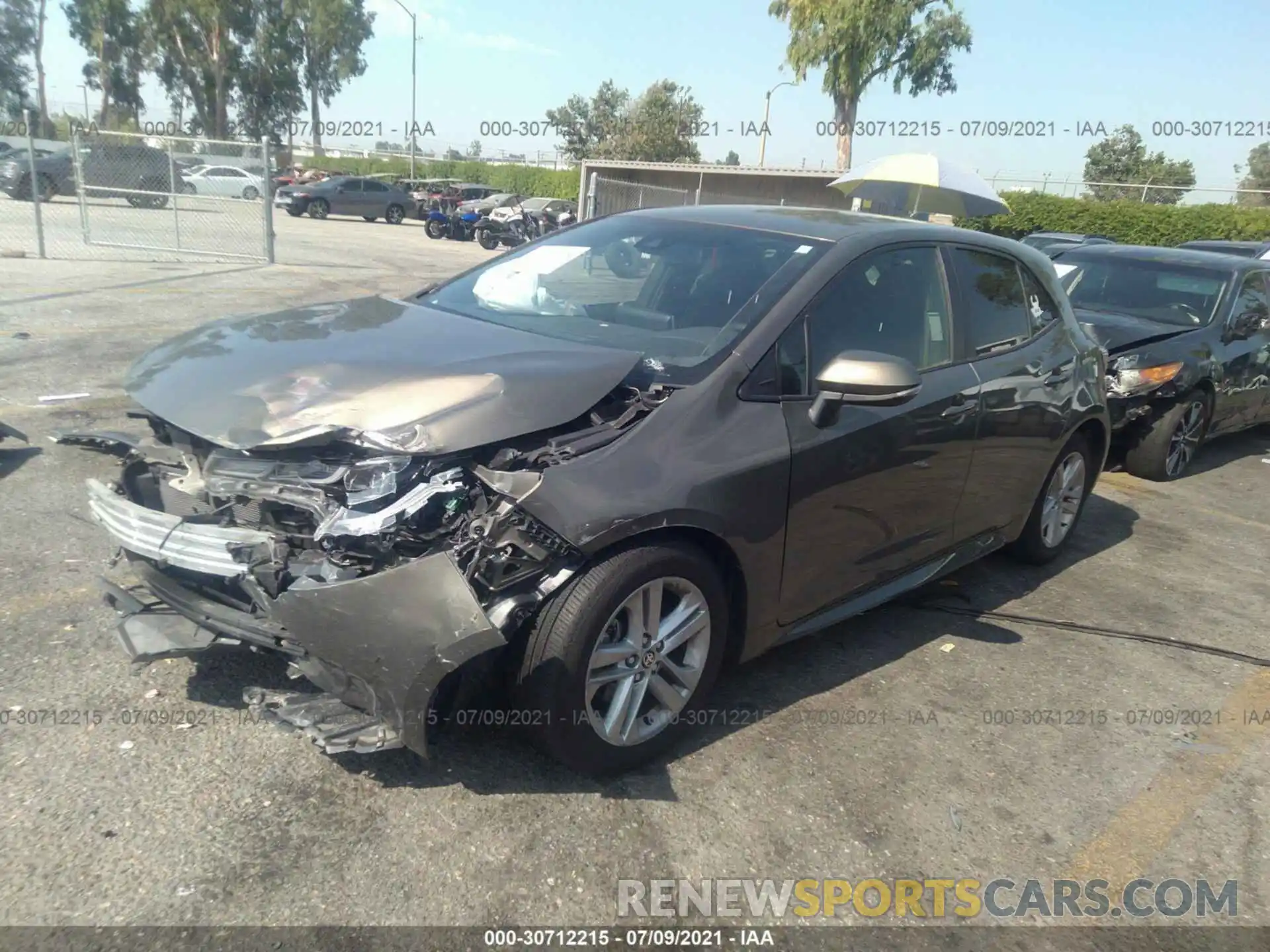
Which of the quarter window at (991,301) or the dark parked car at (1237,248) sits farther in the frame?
the dark parked car at (1237,248)

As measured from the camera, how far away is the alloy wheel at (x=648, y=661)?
282 centimetres

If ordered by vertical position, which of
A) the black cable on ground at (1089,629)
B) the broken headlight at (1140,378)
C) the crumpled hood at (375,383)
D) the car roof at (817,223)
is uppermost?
the car roof at (817,223)

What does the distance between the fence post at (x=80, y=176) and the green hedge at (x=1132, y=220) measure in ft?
65.3

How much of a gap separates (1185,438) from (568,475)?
6.70 m

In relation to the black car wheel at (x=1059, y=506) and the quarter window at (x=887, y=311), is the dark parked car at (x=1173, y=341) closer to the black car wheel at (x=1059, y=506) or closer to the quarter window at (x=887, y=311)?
the black car wheel at (x=1059, y=506)

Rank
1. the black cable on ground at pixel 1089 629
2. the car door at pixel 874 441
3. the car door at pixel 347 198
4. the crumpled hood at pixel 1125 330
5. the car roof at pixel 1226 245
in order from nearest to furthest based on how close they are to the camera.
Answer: the car door at pixel 874 441 → the black cable on ground at pixel 1089 629 → the crumpled hood at pixel 1125 330 → the car roof at pixel 1226 245 → the car door at pixel 347 198

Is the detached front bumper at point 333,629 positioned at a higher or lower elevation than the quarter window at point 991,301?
lower

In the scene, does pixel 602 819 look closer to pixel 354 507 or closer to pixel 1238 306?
pixel 354 507

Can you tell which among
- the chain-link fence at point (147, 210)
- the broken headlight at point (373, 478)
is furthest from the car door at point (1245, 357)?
the chain-link fence at point (147, 210)

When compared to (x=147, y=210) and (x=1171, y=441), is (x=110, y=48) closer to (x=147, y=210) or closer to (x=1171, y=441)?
(x=147, y=210)

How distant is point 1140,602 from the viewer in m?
4.91

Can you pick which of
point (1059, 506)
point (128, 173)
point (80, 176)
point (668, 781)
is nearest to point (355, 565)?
point (668, 781)

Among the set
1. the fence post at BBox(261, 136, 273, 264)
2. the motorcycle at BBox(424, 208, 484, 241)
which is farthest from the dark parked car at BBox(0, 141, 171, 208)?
the motorcycle at BBox(424, 208, 484, 241)

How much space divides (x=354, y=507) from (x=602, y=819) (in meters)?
1.17
